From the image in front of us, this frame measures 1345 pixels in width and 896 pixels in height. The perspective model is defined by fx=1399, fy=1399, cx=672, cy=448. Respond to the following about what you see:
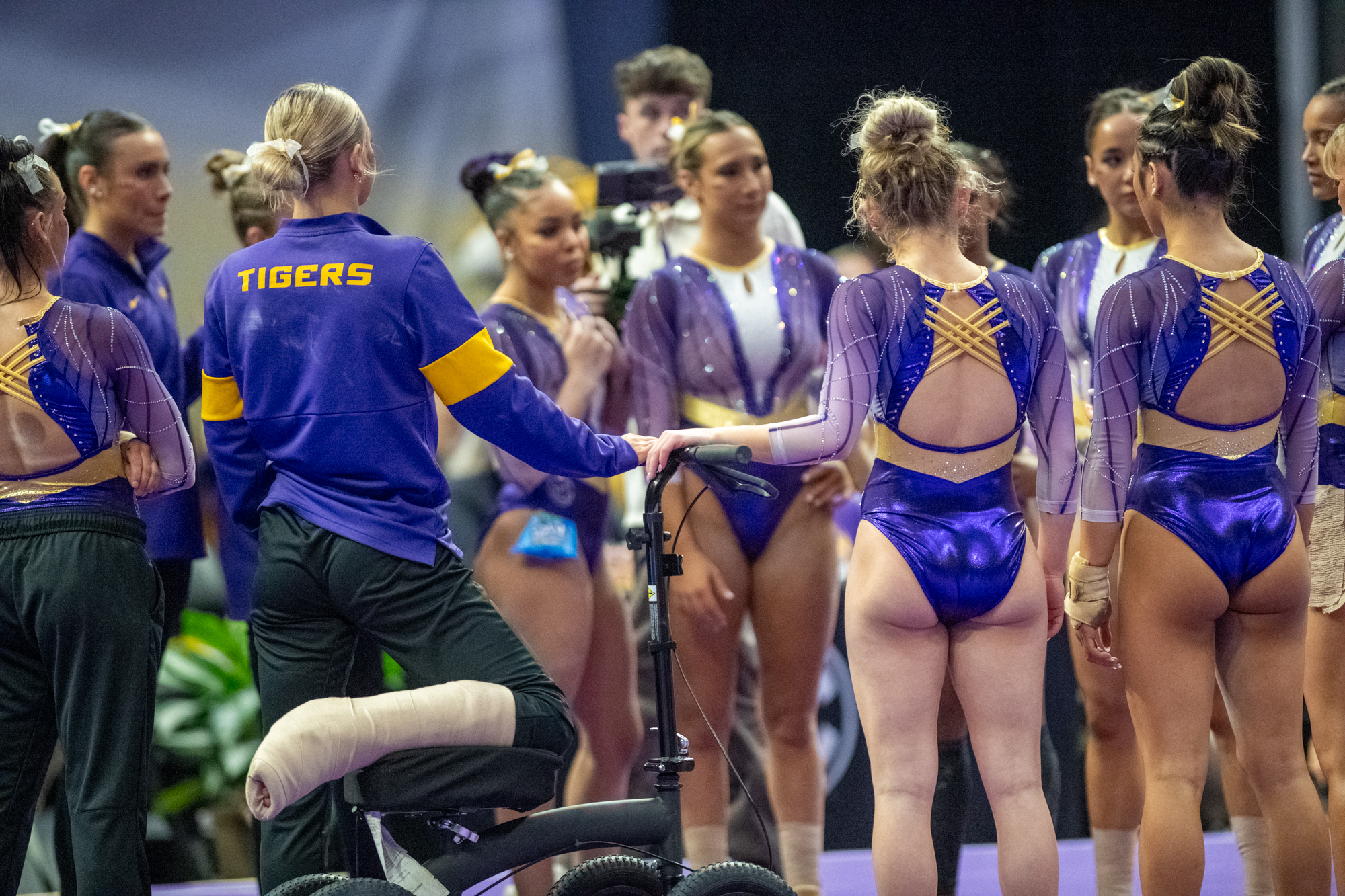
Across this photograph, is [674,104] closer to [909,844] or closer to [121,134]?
[121,134]

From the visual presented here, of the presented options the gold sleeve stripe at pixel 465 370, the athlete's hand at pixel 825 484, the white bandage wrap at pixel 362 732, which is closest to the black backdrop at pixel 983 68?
the athlete's hand at pixel 825 484

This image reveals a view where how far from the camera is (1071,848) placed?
3.86 meters

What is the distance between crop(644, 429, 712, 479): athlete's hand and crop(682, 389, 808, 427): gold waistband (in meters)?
0.89

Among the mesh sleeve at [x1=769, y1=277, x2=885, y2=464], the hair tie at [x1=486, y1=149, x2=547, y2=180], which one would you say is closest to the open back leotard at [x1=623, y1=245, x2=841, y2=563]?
the hair tie at [x1=486, y1=149, x2=547, y2=180]

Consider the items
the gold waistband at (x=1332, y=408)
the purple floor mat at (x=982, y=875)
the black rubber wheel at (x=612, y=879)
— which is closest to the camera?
the black rubber wheel at (x=612, y=879)

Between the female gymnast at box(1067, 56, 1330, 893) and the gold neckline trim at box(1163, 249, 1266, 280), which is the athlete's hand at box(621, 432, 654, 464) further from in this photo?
the gold neckline trim at box(1163, 249, 1266, 280)

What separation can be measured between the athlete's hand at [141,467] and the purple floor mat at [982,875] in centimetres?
157

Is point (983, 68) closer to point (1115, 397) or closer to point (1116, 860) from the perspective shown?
point (1115, 397)

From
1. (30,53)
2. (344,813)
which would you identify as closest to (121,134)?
(30,53)

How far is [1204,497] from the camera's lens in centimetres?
241

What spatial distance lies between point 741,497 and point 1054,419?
0.88 metres

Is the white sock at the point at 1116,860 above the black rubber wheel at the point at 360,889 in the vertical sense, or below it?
below

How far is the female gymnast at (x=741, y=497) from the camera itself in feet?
10.4

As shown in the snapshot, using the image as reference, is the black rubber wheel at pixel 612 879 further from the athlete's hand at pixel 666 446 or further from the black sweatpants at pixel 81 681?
the black sweatpants at pixel 81 681
